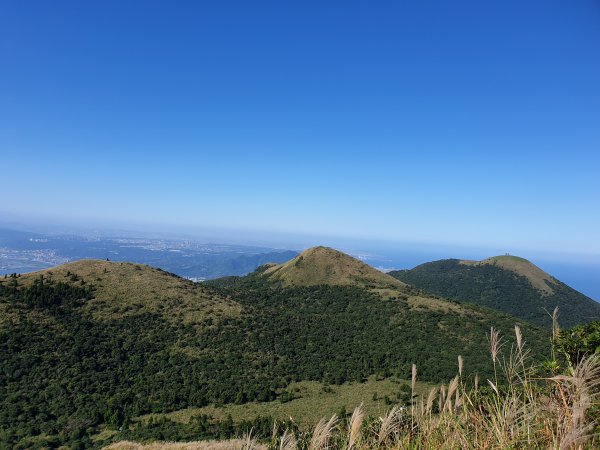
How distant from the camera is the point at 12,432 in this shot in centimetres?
2594

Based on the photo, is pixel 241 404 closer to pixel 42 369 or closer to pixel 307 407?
pixel 307 407

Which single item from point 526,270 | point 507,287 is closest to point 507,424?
point 507,287

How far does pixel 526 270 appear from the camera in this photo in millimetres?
125062

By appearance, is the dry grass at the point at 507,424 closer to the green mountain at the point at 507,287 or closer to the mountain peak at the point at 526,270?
the green mountain at the point at 507,287

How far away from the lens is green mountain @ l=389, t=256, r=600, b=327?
336 ft

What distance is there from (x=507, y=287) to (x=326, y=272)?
237ft

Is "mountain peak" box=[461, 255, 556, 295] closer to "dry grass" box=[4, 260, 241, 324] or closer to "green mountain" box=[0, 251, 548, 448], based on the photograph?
"green mountain" box=[0, 251, 548, 448]

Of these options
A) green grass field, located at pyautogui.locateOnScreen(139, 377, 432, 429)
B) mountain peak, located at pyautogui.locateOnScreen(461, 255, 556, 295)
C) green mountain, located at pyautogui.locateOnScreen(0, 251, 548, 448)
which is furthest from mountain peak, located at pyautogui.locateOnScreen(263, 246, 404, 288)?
mountain peak, located at pyautogui.locateOnScreen(461, 255, 556, 295)

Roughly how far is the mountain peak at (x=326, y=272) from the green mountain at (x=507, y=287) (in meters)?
42.6

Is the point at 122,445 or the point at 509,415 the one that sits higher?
the point at 509,415

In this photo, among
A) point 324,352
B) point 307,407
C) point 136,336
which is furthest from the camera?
point 324,352

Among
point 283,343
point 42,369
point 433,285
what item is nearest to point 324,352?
point 283,343

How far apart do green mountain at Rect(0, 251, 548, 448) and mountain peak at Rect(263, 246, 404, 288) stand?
849 cm

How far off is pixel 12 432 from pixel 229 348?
23.5 metres
